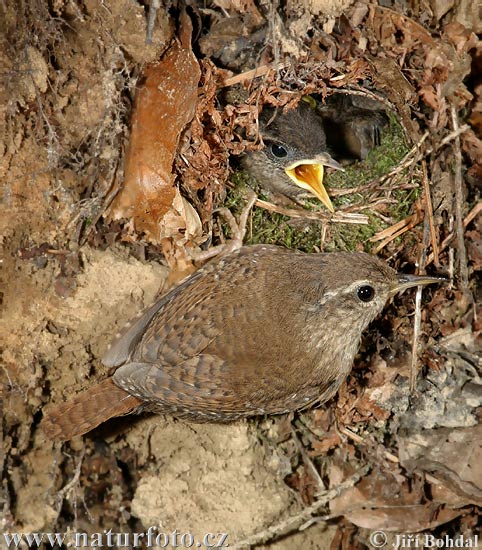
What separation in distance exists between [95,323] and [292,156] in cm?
161

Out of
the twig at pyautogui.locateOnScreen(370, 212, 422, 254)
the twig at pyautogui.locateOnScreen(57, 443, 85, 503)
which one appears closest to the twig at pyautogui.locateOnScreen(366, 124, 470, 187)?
the twig at pyautogui.locateOnScreen(370, 212, 422, 254)

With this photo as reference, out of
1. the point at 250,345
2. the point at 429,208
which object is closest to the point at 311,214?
the point at 429,208

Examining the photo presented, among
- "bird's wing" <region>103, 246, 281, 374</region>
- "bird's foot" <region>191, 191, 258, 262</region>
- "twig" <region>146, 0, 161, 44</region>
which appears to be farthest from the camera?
"bird's foot" <region>191, 191, 258, 262</region>

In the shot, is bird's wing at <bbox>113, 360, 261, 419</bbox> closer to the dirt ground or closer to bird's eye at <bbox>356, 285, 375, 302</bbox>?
the dirt ground

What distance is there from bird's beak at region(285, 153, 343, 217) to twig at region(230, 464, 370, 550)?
5.69 ft

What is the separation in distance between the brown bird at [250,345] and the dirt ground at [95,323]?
43 centimetres

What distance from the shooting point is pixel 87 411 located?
145 inches

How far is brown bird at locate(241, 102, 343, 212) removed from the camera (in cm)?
421

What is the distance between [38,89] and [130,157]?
644 mm

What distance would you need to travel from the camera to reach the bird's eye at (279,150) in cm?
429

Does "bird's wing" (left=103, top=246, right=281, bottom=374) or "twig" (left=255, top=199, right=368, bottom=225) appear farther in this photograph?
"twig" (left=255, top=199, right=368, bottom=225)

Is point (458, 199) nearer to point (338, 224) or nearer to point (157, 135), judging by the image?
point (338, 224)

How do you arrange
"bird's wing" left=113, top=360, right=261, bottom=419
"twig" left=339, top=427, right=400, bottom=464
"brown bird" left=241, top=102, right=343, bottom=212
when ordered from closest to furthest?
"bird's wing" left=113, top=360, right=261, bottom=419, "brown bird" left=241, top=102, right=343, bottom=212, "twig" left=339, top=427, right=400, bottom=464

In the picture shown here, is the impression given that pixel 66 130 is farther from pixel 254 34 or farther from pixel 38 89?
pixel 254 34
